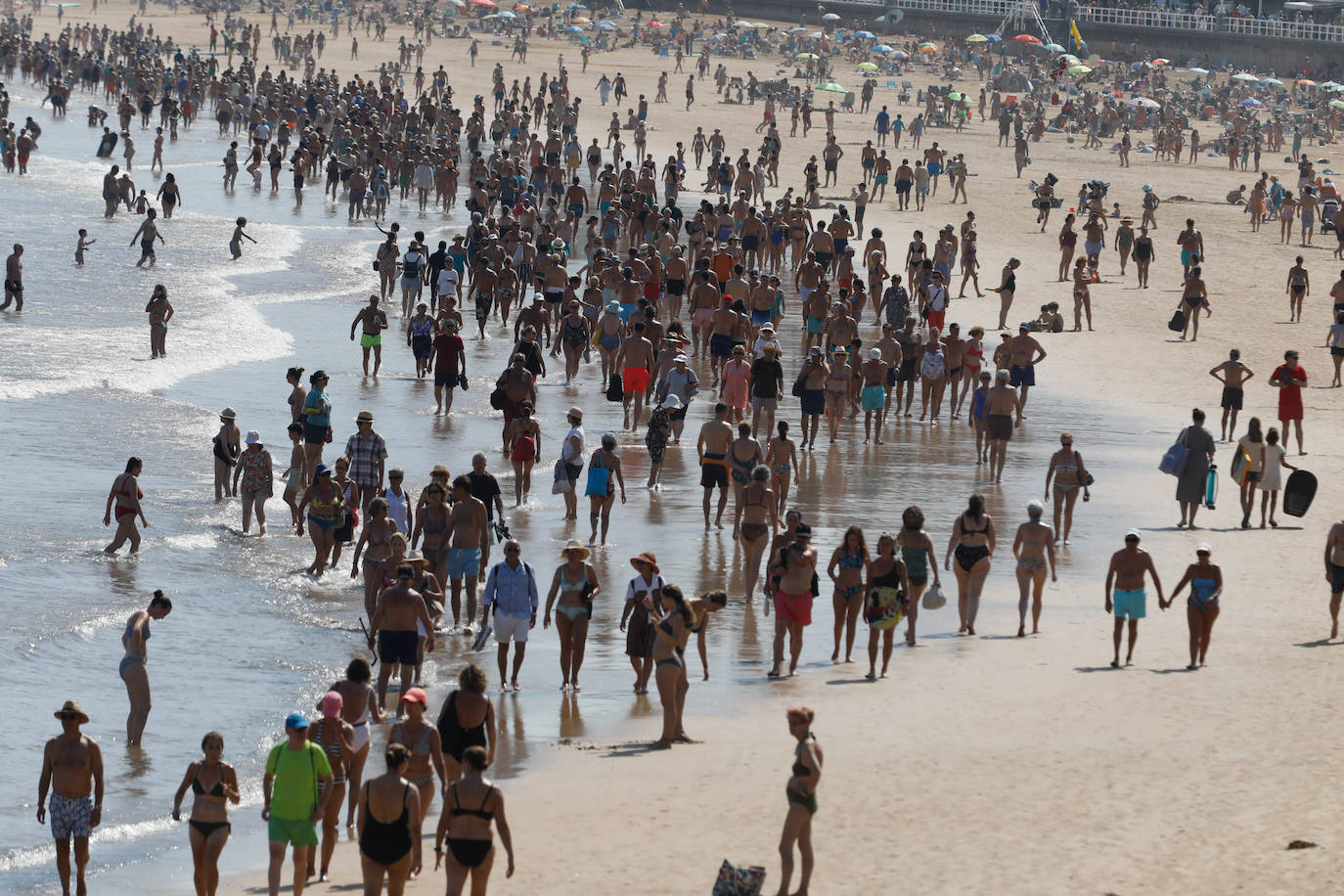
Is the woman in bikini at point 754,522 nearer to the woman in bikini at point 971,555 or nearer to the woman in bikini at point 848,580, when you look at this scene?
the woman in bikini at point 848,580

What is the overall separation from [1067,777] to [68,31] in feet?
250

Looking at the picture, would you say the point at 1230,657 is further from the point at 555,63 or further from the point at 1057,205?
the point at 555,63

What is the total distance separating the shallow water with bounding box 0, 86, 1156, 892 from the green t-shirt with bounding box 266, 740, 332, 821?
3.57 feet

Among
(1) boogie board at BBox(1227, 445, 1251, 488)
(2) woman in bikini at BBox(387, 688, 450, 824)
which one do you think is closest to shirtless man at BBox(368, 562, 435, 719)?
(2) woman in bikini at BBox(387, 688, 450, 824)

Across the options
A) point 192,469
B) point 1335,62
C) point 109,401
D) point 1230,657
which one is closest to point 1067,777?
point 1230,657

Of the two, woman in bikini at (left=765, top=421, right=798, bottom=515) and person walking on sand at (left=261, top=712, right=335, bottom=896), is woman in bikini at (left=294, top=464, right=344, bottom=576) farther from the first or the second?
person walking on sand at (left=261, top=712, right=335, bottom=896)

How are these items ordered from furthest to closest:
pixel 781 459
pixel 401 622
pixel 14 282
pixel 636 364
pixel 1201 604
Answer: pixel 14 282, pixel 636 364, pixel 781 459, pixel 1201 604, pixel 401 622

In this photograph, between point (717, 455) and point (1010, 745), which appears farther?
point (717, 455)

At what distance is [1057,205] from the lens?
39344mm

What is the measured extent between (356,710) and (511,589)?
238 cm

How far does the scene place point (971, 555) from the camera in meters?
13.4

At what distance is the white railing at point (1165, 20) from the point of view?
7625 cm

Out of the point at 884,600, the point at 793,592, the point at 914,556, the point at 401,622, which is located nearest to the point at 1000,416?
the point at 914,556

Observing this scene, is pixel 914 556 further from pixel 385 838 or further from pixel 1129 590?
pixel 385 838
